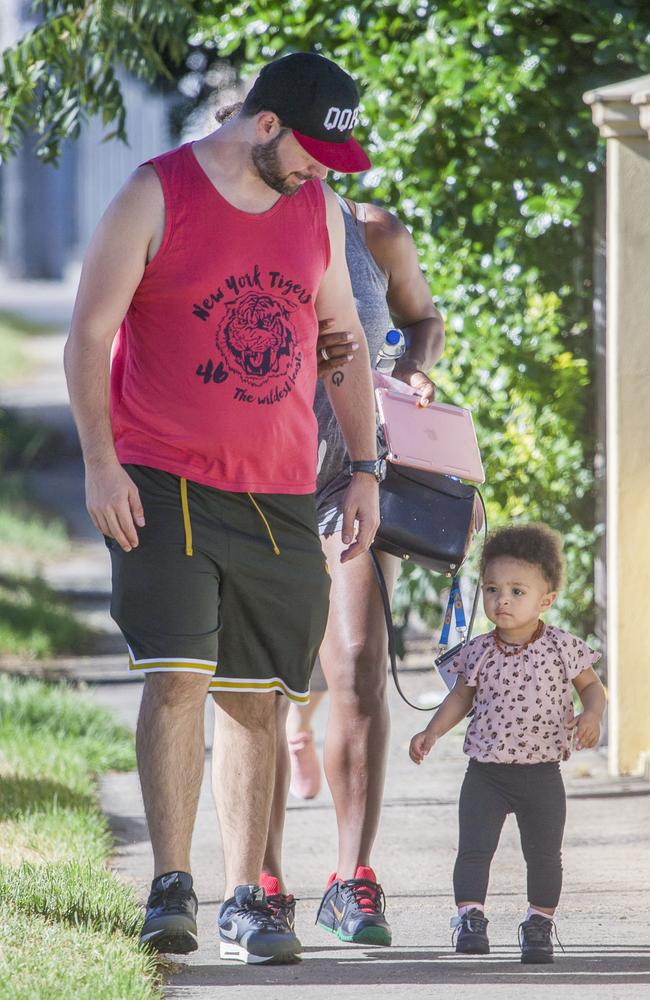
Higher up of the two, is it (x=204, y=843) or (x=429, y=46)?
(x=429, y=46)

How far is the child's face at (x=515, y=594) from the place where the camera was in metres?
3.80

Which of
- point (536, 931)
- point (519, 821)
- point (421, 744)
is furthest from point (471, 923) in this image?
point (421, 744)

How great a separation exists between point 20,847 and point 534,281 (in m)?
3.21

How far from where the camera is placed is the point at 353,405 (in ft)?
13.0

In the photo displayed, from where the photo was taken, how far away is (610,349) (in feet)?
19.2

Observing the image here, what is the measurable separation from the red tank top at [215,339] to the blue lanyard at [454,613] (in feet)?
2.32

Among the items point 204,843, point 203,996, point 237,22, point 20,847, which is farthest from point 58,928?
point 237,22

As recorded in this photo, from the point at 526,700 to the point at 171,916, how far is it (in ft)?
3.16

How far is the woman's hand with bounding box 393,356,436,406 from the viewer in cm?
420

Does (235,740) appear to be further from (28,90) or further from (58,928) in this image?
(28,90)

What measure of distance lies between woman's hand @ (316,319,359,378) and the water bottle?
1.47 feet

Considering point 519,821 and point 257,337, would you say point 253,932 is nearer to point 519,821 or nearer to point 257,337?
point 519,821

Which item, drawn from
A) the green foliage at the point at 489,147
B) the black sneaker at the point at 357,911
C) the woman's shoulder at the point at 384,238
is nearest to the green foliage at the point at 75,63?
the green foliage at the point at 489,147

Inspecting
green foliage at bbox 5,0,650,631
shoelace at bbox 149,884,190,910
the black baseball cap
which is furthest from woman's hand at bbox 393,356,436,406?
green foliage at bbox 5,0,650,631
